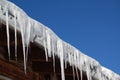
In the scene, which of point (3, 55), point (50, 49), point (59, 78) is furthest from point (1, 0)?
point (59, 78)

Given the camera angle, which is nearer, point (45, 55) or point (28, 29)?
point (28, 29)

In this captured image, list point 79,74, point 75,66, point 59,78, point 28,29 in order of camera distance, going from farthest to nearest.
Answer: point 59,78
point 79,74
point 75,66
point 28,29

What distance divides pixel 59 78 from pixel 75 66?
5.50 ft

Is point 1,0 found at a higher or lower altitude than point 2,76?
higher

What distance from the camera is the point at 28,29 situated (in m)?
5.66

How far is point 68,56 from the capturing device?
6777mm

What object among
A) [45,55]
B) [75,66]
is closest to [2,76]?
[45,55]

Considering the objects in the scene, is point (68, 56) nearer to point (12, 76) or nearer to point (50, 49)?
point (50, 49)

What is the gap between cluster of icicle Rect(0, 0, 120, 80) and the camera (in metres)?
5.36

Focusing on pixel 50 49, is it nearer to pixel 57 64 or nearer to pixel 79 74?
pixel 57 64

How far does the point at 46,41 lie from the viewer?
609 centimetres

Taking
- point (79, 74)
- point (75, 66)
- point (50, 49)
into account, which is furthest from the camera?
point (79, 74)

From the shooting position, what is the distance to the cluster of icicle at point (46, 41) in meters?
5.36

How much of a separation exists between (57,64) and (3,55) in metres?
1.01
